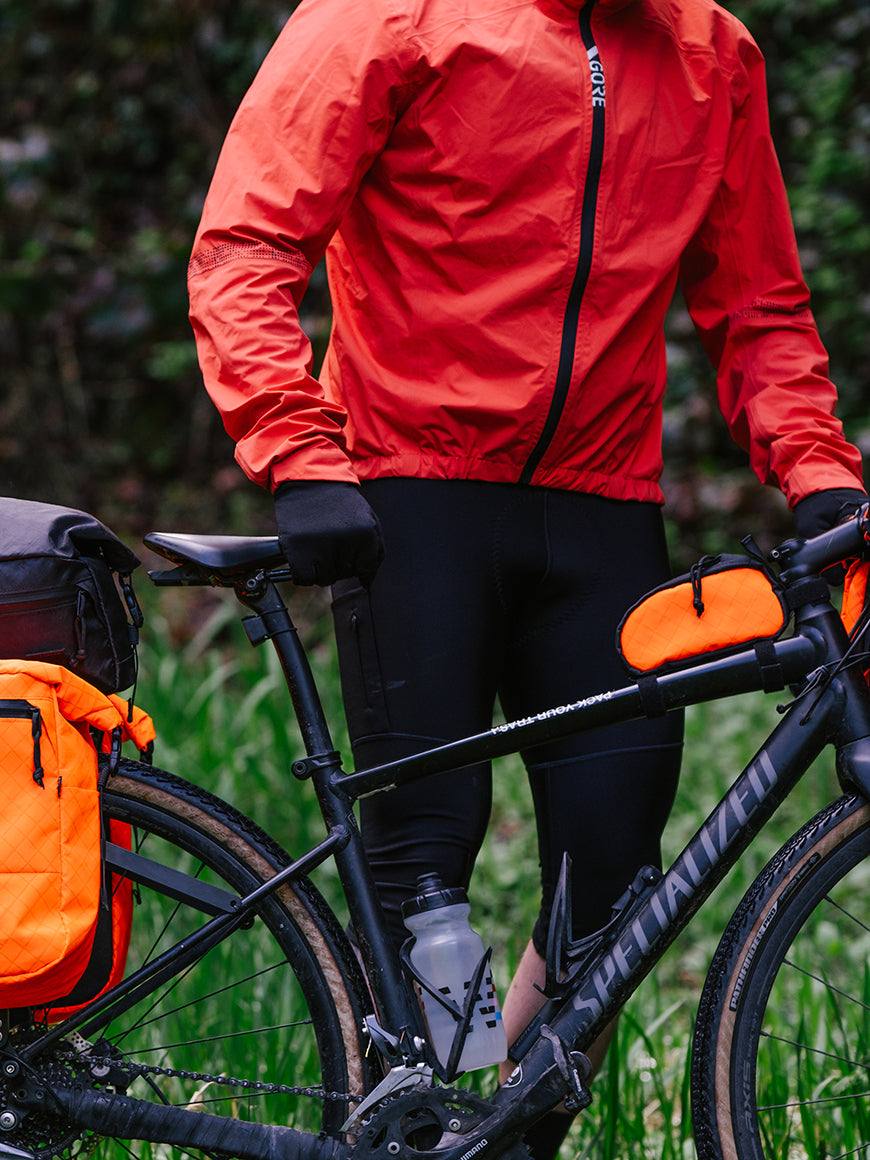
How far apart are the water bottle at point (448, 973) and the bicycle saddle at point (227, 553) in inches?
20.2

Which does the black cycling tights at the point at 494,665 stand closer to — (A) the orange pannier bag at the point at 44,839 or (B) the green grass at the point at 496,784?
(A) the orange pannier bag at the point at 44,839

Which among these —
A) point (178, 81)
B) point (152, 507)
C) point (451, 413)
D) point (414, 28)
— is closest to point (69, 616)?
point (451, 413)

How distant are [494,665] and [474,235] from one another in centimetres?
61

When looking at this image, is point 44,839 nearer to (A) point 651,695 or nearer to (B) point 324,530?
(B) point 324,530

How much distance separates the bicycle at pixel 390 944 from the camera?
5.34 feet

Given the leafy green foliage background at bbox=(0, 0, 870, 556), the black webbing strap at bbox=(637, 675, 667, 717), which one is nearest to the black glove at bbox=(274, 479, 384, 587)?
the black webbing strap at bbox=(637, 675, 667, 717)

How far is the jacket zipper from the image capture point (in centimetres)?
171

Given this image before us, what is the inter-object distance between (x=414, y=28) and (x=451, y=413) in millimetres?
508

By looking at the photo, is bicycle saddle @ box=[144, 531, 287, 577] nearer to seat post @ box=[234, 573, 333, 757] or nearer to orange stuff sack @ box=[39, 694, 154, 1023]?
seat post @ box=[234, 573, 333, 757]

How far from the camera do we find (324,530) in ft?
4.99

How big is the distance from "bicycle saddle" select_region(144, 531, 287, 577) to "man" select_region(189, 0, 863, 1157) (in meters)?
0.07

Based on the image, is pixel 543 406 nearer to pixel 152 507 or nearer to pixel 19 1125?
pixel 19 1125

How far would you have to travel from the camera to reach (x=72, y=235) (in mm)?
6848

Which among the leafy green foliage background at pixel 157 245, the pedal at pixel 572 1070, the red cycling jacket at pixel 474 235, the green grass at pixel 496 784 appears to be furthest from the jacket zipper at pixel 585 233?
the leafy green foliage background at pixel 157 245
